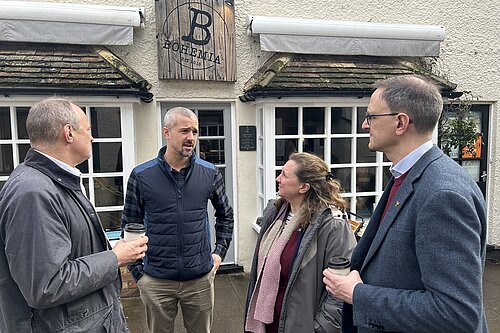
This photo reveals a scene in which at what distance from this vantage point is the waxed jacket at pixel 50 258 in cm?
149

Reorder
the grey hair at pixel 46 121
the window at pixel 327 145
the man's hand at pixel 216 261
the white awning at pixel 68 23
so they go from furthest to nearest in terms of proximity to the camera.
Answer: the window at pixel 327 145 < the white awning at pixel 68 23 < the man's hand at pixel 216 261 < the grey hair at pixel 46 121

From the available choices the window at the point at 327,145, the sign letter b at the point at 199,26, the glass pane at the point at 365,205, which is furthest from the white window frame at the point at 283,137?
the sign letter b at the point at 199,26

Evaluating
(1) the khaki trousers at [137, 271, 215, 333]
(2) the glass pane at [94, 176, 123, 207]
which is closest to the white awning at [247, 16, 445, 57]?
(2) the glass pane at [94, 176, 123, 207]

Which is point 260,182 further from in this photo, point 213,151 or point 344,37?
point 344,37

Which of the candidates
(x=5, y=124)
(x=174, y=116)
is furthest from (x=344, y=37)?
(x=5, y=124)

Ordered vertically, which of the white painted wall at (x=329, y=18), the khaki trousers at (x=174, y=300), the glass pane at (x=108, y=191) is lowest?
the khaki trousers at (x=174, y=300)

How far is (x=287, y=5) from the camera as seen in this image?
4910mm

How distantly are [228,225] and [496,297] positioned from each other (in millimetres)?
3431

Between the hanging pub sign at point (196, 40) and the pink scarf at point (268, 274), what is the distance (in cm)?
280

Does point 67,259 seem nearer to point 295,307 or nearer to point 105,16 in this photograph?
point 295,307

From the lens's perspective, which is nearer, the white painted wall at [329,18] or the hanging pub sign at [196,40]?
the hanging pub sign at [196,40]

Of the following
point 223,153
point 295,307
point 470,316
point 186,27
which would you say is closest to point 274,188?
point 223,153

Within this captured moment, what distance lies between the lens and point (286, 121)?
482 cm

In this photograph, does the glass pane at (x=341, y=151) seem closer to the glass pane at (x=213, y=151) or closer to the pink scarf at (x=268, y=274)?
the glass pane at (x=213, y=151)
